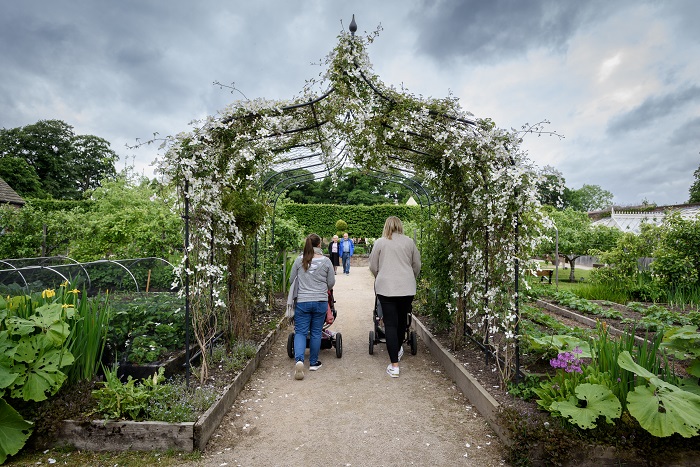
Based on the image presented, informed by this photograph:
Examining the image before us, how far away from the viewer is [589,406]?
2.88 m

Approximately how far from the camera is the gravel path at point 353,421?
3.09 meters

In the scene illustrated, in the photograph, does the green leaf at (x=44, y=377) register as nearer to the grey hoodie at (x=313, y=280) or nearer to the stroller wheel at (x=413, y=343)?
the grey hoodie at (x=313, y=280)

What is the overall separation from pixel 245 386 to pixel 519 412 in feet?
9.11

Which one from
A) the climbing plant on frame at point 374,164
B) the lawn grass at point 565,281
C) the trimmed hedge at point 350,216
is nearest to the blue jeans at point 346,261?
the lawn grass at point 565,281

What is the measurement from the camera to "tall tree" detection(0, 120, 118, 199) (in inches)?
1531

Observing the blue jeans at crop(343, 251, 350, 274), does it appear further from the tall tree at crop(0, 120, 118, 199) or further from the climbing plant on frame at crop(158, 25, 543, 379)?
the tall tree at crop(0, 120, 118, 199)

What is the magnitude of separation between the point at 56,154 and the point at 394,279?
155 ft

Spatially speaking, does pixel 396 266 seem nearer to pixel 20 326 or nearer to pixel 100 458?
pixel 100 458

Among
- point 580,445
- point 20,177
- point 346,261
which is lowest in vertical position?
point 580,445

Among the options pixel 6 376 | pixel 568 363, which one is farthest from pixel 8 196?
pixel 568 363

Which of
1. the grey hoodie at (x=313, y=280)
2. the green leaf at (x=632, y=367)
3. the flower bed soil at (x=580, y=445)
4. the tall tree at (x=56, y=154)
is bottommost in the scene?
the flower bed soil at (x=580, y=445)

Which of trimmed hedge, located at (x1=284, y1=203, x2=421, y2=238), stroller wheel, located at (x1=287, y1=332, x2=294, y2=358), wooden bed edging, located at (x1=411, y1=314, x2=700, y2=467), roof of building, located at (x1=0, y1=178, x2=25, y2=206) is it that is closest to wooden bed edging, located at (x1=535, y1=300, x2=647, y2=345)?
wooden bed edging, located at (x1=411, y1=314, x2=700, y2=467)

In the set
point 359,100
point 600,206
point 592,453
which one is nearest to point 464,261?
point 359,100

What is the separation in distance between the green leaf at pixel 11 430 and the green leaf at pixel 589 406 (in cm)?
366
